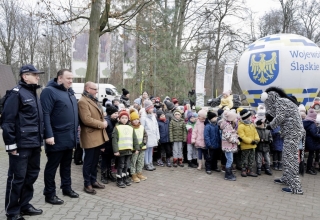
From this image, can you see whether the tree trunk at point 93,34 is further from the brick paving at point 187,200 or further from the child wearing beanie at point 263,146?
the child wearing beanie at point 263,146

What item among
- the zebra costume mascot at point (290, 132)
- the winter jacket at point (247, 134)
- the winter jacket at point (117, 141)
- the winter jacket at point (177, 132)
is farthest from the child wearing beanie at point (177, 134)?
the zebra costume mascot at point (290, 132)

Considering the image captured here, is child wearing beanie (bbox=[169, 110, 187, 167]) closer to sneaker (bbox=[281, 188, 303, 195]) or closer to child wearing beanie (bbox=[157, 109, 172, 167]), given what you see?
child wearing beanie (bbox=[157, 109, 172, 167])

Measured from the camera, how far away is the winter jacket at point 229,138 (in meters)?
6.33

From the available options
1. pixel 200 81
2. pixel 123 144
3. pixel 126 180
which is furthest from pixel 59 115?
pixel 200 81

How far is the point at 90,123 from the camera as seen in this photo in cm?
483

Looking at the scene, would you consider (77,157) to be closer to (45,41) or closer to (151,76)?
(151,76)

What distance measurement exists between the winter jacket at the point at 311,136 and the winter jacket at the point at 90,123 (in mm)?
4974

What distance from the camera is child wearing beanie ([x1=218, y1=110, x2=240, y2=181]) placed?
20.9ft

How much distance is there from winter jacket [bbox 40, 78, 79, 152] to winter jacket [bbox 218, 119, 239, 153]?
340 cm

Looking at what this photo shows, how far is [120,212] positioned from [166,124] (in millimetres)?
3362

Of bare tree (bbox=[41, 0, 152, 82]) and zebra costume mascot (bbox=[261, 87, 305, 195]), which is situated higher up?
bare tree (bbox=[41, 0, 152, 82])

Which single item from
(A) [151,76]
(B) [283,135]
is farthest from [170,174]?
(A) [151,76]


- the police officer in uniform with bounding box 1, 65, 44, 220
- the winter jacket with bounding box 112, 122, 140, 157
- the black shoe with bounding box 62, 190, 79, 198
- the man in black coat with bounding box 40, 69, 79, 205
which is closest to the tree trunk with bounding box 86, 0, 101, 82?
the winter jacket with bounding box 112, 122, 140, 157

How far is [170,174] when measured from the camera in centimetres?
670
